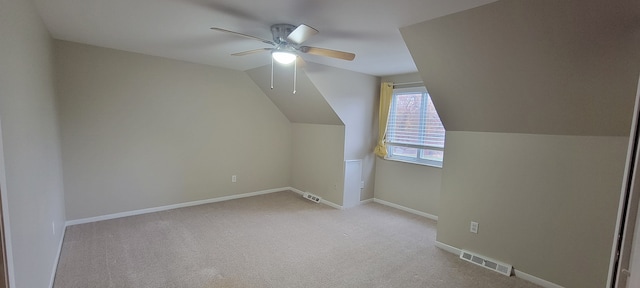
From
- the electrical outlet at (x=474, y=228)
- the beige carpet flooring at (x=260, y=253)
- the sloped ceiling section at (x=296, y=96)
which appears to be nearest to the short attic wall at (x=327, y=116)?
the sloped ceiling section at (x=296, y=96)

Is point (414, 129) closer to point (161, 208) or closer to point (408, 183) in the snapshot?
point (408, 183)

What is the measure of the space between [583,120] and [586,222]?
87 centimetres

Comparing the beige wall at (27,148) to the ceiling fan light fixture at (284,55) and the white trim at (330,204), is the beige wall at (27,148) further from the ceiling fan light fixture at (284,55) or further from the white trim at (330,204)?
the white trim at (330,204)

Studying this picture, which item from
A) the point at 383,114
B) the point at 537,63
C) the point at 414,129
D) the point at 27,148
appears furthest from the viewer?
the point at 383,114

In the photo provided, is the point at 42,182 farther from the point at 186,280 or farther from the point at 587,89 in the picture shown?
the point at 587,89

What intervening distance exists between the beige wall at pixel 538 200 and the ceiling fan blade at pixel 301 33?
200 cm

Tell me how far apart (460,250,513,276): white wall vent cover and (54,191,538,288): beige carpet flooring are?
7 cm

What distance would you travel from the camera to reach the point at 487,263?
273cm

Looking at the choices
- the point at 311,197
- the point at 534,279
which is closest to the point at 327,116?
the point at 311,197

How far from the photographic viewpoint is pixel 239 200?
468 cm

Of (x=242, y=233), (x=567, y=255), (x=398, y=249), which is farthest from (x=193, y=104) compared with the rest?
(x=567, y=255)

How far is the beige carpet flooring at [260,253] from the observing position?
2.39 metres

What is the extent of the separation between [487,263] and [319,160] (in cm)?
285

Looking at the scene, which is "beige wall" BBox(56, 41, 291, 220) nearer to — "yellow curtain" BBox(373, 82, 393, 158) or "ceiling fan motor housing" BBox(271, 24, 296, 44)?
"yellow curtain" BBox(373, 82, 393, 158)
